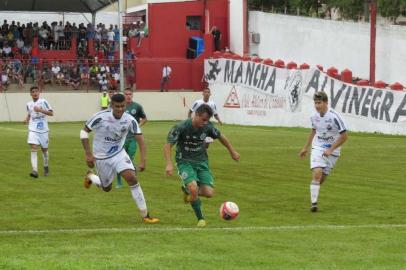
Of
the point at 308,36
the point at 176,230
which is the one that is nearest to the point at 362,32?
the point at 308,36

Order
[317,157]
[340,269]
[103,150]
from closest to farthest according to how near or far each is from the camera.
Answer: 1. [340,269]
2. [103,150]
3. [317,157]

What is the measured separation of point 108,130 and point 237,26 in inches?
2015

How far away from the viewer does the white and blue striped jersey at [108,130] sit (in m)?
14.6

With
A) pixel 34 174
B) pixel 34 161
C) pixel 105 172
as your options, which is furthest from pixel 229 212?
pixel 34 161

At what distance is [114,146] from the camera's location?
582 inches

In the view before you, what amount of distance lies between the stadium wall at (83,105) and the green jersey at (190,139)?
3940 centimetres

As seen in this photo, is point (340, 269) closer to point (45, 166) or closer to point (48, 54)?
point (45, 166)

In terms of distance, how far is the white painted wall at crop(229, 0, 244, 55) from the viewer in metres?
64.6

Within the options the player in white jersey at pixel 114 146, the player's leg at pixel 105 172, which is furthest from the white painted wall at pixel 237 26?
the player in white jersey at pixel 114 146

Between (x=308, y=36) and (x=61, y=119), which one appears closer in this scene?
(x=61, y=119)

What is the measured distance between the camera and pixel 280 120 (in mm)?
47188

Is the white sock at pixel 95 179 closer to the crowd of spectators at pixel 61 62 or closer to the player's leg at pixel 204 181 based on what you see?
the player's leg at pixel 204 181

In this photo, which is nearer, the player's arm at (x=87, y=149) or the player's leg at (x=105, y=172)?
the player's arm at (x=87, y=149)

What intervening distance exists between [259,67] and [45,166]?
93.8ft
